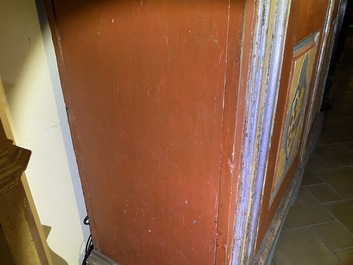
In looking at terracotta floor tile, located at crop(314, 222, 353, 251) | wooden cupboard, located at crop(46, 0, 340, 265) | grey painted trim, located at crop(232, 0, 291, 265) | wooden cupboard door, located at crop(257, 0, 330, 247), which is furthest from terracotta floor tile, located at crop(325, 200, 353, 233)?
grey painted trim, located at crop(232, 0, 291, 265)

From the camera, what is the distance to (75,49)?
77cm

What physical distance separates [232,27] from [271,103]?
236 mm

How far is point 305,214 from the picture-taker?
5.51 ft

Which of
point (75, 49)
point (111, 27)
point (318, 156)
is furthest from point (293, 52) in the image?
point (318, 156)

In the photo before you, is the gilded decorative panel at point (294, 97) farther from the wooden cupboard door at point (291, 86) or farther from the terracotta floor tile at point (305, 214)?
the terracotta floor tile at point (305, 214)

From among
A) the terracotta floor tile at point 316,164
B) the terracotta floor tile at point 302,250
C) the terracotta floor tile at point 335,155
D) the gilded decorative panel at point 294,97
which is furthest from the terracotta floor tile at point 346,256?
the terracotta floor tile at point 335,155

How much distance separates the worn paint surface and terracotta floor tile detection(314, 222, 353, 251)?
3.33 ft

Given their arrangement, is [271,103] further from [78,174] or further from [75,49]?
[78,174]

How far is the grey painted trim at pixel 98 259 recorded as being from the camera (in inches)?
44.2

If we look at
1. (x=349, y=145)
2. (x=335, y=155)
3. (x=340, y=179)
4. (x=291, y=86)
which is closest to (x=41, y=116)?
(x=291, y=86)

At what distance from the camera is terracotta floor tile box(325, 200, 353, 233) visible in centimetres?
162

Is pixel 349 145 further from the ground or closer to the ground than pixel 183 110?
closer to the ground

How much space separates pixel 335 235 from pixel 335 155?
0.92 meters

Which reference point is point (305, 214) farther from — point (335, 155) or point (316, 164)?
point (335, 155)
